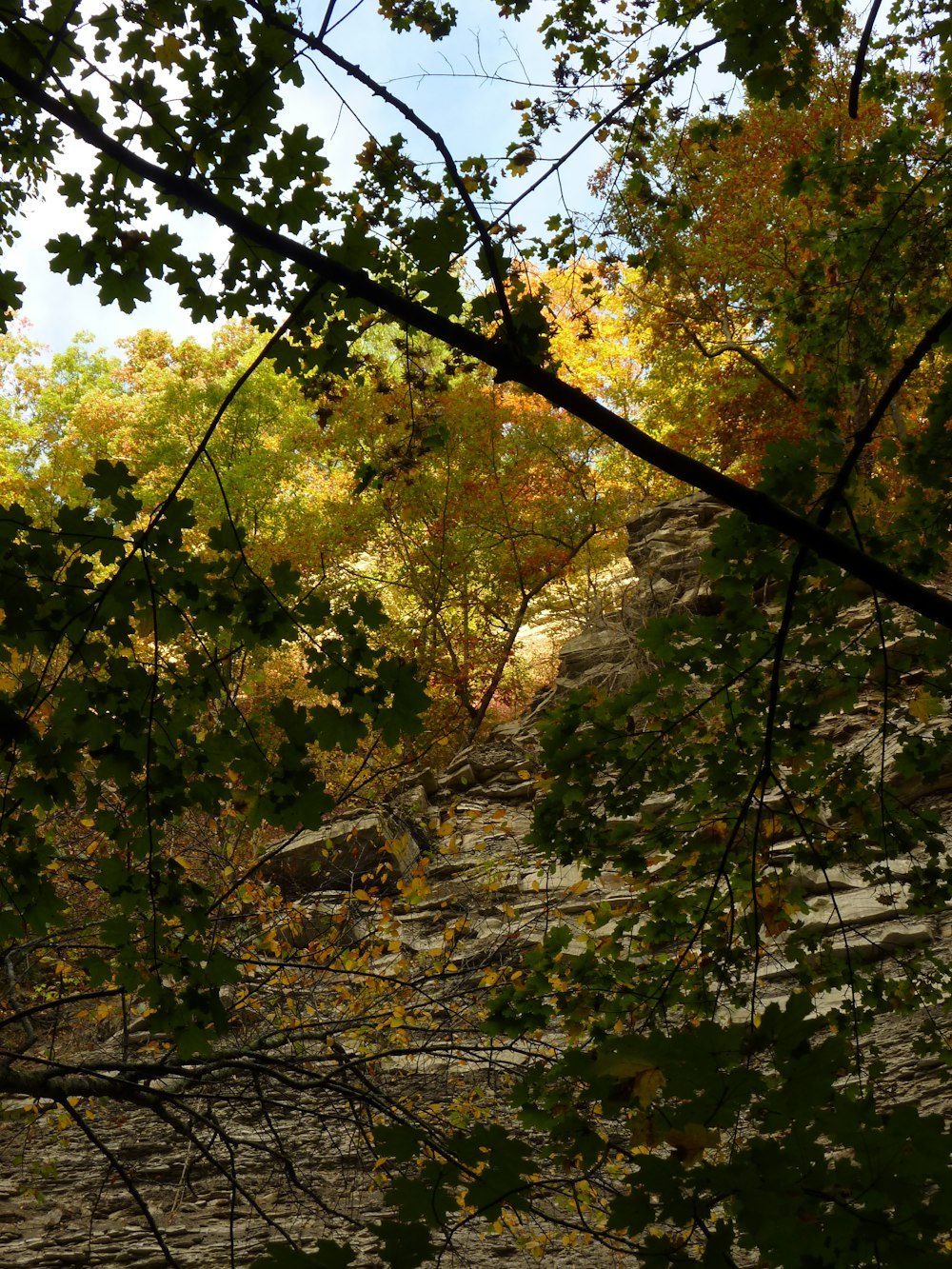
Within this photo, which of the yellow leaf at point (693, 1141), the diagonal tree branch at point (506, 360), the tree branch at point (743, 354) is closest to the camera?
the yellow leaf at point (693, 1141)

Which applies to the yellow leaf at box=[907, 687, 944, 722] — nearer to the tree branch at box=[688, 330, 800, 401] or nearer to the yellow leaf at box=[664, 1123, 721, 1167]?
the yellow leaf at box=[664, 1123, 721, 1167]

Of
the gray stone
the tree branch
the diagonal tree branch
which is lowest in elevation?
the gray stone

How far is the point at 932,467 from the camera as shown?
280cm

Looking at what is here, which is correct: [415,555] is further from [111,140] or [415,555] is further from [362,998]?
[111,140]

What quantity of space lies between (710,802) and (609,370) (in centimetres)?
1528

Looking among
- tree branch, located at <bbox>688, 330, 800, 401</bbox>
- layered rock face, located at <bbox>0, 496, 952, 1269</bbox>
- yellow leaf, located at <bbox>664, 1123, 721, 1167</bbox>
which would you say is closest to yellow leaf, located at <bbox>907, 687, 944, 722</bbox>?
layered rock face, located at <bbox>0, 496, 952, 1269</bbox>

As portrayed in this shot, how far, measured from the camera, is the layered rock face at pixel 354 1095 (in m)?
4.73

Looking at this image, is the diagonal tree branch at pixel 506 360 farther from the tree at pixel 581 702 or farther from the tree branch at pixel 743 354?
the tree branch at pixel 743 354

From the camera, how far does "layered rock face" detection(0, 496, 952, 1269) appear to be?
473 centimetres

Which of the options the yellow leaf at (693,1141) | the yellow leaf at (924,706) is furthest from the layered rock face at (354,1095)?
the yellow leaf at (693,1141)

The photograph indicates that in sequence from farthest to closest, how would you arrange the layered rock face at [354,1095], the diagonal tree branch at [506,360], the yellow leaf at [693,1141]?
1. the layered rock face at [354,1095]
2. the diagonal tree branch at [506,360]
3. the yellow leaf at [693,1141]

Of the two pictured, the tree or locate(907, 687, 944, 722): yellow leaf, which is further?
locate(907, 687, 944, 722): yellow leaf

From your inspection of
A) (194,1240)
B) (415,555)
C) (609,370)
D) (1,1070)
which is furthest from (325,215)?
(609,370)

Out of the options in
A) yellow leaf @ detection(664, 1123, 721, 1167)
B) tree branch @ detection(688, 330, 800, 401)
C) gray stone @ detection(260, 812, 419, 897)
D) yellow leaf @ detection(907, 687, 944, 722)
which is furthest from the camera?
tree branch @ detection(688, 330, 800, 401)
